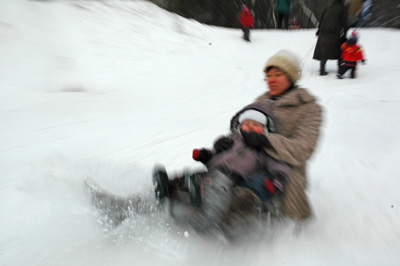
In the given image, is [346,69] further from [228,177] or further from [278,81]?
[228,177]

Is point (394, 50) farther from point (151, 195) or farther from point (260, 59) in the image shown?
point (151, 195)

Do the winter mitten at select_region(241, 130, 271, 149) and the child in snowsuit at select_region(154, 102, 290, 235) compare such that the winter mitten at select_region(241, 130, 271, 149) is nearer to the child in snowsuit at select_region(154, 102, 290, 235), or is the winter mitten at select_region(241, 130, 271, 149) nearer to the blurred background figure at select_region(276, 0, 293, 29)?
the child in snowsuit at select_region(154, 102, 290, 235)

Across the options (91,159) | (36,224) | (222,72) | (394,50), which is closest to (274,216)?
(36,224)

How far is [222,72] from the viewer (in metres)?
6.52

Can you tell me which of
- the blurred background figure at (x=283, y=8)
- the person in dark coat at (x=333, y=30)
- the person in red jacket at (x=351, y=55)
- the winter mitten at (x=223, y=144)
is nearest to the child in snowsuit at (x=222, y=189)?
the winter mitten at (x=223, y=144)

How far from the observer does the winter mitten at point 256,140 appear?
1.23 m

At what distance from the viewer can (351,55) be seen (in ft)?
16.9

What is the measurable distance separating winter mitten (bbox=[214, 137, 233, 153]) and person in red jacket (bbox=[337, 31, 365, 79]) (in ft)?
16.5

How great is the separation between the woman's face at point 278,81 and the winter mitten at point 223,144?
1.77 ft

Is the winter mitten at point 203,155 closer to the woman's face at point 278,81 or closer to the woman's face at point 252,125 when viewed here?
the woman's face at point 252,125

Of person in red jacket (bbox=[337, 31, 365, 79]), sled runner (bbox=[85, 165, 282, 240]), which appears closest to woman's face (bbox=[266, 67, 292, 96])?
sled runner (bbox=[85, 165, 282, 240])

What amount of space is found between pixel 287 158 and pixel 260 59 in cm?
796

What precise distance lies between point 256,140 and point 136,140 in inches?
66.3

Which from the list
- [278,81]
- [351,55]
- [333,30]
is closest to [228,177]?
[278,81]
